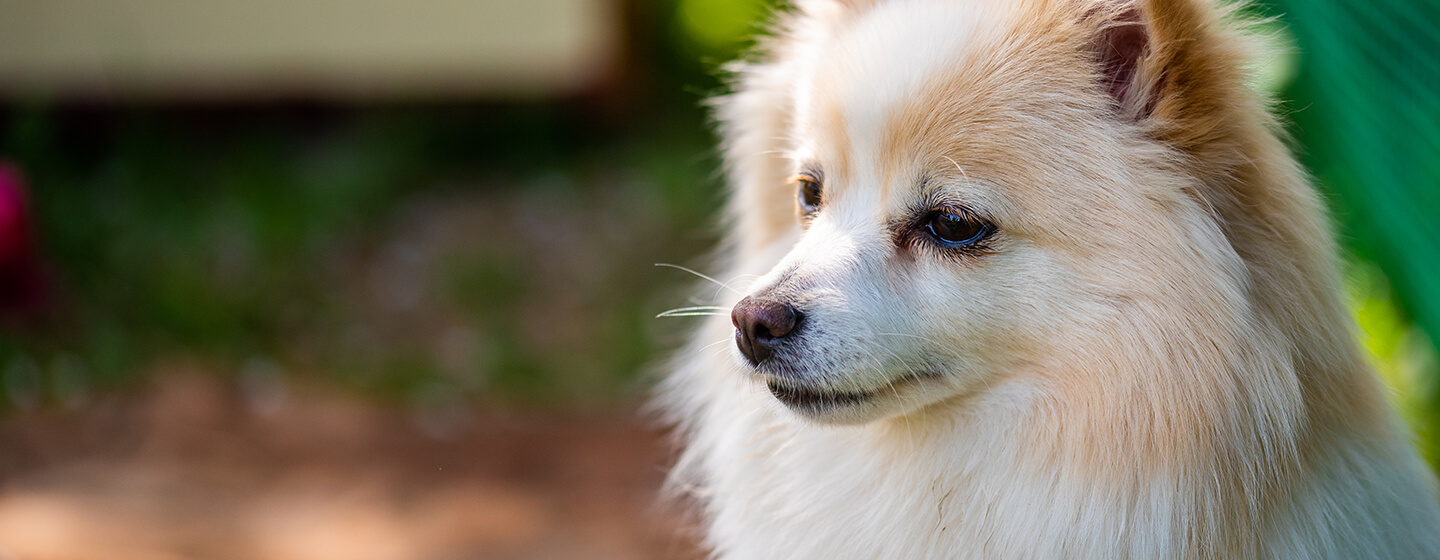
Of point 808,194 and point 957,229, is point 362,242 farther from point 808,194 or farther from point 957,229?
point 957,229

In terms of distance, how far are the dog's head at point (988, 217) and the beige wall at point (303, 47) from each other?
4962 millimetres

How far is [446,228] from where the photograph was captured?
5918 mm

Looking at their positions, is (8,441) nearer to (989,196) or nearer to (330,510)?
(330,510)

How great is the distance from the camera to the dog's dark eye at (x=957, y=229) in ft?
5.45

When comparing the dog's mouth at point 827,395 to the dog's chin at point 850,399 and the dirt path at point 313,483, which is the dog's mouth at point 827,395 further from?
the dirt path at point 313,483

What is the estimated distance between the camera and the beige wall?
5.84m

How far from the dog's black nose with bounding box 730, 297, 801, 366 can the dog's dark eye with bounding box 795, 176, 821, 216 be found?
0.38 m

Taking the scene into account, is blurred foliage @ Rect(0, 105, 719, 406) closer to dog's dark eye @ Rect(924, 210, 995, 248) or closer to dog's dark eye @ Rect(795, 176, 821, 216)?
dog's dark eye @ Rect(795, 176, 821, 216)

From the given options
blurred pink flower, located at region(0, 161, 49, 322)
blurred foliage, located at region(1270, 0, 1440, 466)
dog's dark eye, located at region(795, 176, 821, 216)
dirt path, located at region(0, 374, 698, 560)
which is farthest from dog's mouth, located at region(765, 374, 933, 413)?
A: blurred pink flower, located at region(0, 161, 49, 322)

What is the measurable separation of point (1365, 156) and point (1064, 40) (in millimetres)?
2189

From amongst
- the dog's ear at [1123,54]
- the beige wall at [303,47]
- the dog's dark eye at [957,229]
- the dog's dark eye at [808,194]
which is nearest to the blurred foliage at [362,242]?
the beige wall at [303,47]

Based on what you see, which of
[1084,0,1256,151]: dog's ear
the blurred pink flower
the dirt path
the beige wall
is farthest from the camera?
the beige wall

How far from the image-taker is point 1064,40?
168cm

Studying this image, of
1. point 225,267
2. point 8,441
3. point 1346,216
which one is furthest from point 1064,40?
point 225,267
